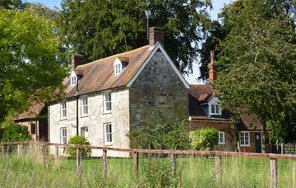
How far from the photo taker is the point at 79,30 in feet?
180

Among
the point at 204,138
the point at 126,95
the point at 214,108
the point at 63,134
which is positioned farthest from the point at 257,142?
the point at 63,134

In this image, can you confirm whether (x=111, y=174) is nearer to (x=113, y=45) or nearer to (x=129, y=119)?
(x=129, y=119)

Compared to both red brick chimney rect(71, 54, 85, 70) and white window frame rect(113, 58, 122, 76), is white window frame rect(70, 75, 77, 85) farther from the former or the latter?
white window frame rect(113, 58, 122, 76)

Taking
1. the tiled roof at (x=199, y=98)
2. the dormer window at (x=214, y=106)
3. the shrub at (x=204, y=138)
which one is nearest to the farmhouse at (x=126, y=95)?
the tiled roof at (x=199, y=98)

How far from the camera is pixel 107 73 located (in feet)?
140

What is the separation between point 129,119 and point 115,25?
54.0ft

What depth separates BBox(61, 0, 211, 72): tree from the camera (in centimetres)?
5200

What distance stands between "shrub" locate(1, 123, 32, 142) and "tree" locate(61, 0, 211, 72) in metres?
12.7

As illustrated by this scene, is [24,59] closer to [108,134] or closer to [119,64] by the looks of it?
[119,64]

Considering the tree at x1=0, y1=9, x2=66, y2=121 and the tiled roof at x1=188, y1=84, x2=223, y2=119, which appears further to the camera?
the tiled roof at x1=188, y1=84, x2=223, y2=119

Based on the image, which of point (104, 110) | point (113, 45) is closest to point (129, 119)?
point (104, 110)

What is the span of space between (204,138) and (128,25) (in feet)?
57.8

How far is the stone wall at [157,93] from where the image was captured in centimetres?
3884

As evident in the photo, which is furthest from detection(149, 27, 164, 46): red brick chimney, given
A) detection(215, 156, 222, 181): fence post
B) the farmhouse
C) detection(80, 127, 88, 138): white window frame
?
detection(215, 156, 222, 181): fence post
